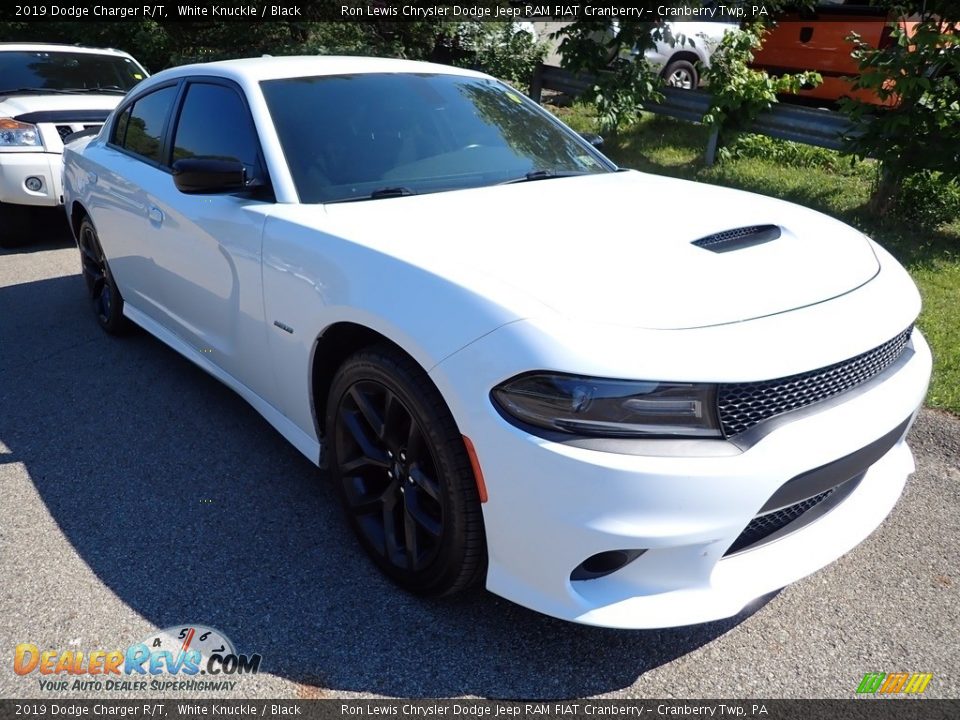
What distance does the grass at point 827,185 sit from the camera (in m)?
4.61

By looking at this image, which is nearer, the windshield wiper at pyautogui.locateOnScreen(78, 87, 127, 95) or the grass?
the grass

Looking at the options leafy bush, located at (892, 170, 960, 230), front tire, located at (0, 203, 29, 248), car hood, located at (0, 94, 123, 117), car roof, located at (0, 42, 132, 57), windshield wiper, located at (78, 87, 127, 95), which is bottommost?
front tire, located at (0, 203, 29, 248)

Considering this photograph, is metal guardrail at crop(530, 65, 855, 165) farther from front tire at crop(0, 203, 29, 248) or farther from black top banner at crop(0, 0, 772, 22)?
front tire at crop(0, 203, 29, 248)

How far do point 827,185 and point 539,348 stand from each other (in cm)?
671

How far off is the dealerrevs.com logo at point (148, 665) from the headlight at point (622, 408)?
1212 mm

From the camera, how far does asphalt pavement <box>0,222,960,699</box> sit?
230 cm

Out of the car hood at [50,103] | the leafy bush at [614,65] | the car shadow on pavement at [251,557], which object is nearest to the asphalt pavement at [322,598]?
the car shadow on pavement at [251,557]

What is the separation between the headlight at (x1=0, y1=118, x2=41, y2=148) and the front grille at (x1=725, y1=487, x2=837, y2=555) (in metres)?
6.83

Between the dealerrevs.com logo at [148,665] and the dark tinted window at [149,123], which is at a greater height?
the dark tinted window at [149,123]

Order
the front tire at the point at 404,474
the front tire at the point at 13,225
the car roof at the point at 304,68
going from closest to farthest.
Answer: the front tire at the point at 404,474
the car roof at the point at 304,68
the front tire at the point at 13,225

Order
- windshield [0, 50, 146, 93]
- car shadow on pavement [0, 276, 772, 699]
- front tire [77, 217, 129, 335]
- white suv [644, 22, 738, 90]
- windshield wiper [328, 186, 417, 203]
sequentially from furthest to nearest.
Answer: white suv [644, 22, 738, 90]
windshield [0, 50, 146, 93]
front tire [77, 217, 129, 335]
windshield wiper [328, 186, 417, 203]
car shadow on pavement [0, 276, 772, 699]

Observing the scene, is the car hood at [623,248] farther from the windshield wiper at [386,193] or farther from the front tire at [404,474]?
the front tire at [404,474]

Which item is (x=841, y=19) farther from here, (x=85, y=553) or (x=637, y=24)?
(x=85, y=553)

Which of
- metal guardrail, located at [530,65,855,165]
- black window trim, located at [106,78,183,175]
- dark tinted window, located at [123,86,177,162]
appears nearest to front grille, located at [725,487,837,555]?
black window trim, located at [106,78,183,175]
